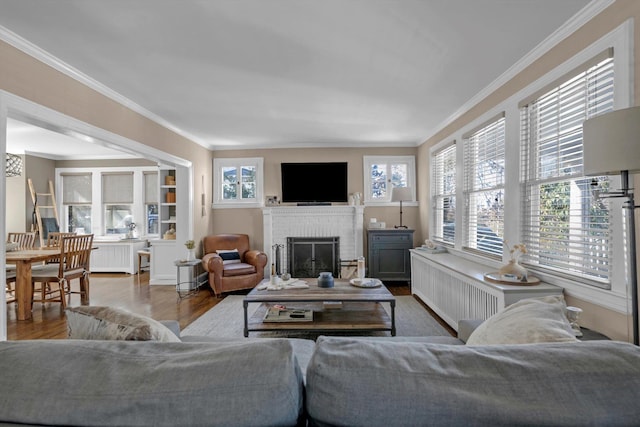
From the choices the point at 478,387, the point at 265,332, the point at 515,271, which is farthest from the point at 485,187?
the point at 478,387

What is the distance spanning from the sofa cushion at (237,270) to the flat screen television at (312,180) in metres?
1.39

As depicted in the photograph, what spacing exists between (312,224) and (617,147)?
14.8 ft

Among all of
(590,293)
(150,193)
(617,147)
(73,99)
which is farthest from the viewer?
(150,193)

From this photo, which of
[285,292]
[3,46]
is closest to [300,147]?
[285,292]

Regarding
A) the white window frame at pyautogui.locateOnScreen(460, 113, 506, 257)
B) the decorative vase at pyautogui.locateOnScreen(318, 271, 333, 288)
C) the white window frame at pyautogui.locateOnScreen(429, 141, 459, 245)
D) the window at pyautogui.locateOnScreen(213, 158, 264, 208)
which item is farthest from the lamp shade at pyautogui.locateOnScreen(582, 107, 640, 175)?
the window at pyautogui.locateOnScreen(213, 158, 264, 208)

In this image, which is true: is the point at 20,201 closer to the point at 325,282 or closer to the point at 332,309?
the point at 325,282

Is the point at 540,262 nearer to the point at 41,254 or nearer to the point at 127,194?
the point at 41,254

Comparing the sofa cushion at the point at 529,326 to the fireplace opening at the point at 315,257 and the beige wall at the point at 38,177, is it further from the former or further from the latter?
the beige wall at the point at 38,177

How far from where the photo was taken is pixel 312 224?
5582 mm

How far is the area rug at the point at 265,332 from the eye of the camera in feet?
10.4

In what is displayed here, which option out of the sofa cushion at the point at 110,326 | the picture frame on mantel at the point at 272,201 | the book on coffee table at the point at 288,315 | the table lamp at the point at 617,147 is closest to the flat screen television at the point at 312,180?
the picture frame on mantel at the point at 272,201

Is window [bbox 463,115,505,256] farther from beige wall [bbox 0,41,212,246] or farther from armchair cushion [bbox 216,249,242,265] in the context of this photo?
beige wall [bbox 0,41,212,246]

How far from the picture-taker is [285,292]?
10.2 feet

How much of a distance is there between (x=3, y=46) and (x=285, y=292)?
289cm
